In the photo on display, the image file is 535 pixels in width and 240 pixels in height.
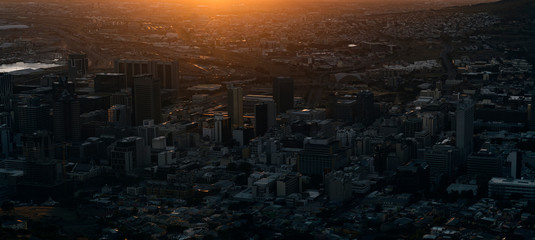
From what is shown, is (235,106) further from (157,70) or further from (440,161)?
(157,70)

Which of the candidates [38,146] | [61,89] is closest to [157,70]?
[61,89]

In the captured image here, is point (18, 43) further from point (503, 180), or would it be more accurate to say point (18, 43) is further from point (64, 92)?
point (503, 180)

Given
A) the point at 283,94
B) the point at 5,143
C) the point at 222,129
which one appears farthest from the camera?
the point at 283,94

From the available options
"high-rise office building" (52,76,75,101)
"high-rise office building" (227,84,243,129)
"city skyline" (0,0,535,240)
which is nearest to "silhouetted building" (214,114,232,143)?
"city skyline" (0,0,535,240)

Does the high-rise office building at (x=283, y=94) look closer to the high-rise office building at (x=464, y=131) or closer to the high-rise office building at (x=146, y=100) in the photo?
the high-rise office building at (x=146, y=100)

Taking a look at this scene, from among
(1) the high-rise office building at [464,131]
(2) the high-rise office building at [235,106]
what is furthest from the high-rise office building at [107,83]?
(1) the high-rise office building at [464,131]

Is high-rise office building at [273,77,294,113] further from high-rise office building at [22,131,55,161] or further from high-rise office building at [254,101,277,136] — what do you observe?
high-rise office building at [22,131,55,161]
